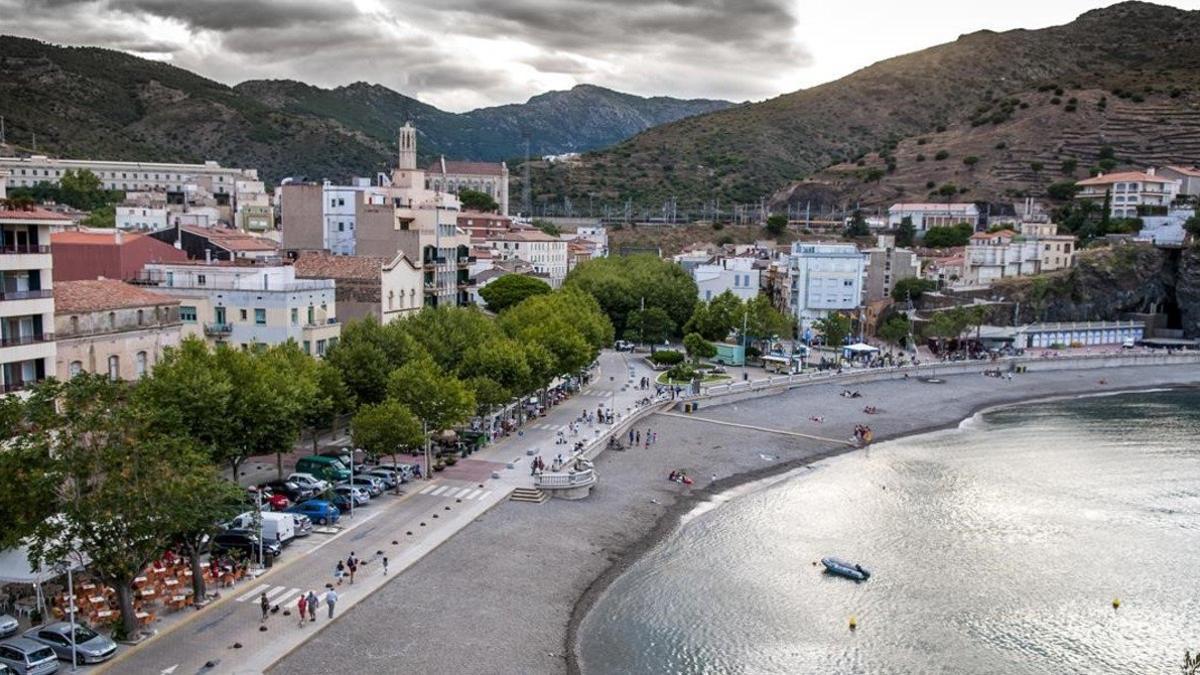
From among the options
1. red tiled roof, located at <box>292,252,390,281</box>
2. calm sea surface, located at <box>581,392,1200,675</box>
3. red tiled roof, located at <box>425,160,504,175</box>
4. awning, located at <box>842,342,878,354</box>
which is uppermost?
red tiled roof, located at <box>425,160,504,175</box>

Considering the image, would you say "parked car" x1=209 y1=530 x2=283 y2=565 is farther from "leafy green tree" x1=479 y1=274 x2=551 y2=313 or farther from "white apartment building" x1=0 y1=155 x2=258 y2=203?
"white apartment building" x1=0 y1=155 x2=258 y2=203

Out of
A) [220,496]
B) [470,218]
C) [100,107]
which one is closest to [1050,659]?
[220,496]

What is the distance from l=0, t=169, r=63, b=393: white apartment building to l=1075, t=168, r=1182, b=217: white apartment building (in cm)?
14000

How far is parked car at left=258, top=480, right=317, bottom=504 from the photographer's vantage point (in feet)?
122

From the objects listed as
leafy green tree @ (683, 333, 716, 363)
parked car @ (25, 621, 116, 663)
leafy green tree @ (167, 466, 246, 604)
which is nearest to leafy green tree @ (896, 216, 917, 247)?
leafy green tree @ (683, 333, 716, 363)

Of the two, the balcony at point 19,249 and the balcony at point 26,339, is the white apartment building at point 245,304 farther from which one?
the balcony at point 19,249

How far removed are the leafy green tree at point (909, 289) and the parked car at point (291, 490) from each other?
81.3 meters

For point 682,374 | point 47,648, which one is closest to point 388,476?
point 47,648

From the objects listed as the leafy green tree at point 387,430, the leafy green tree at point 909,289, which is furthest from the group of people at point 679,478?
the leafy green tree at point 909,289

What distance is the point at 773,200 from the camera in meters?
180

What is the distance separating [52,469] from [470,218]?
104m

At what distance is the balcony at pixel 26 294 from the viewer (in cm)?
2892

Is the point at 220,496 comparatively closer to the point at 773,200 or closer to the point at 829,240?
the point at 829,240

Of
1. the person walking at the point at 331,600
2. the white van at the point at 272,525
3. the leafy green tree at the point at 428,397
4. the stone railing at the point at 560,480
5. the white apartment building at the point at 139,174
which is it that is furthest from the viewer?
the white apartment building at the point at 139,174
